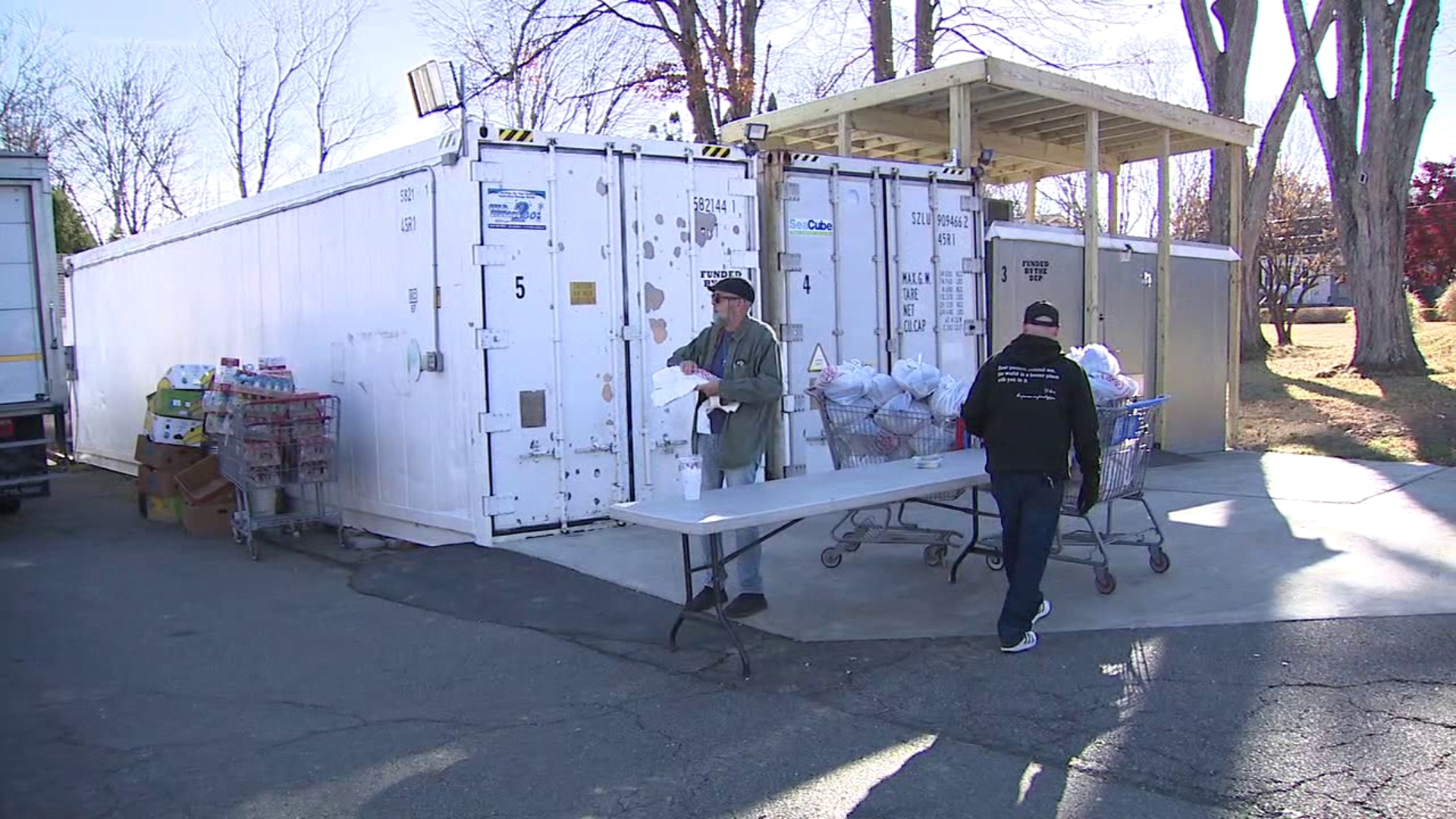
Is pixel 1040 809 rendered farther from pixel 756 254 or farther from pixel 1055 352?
pixel 756 254

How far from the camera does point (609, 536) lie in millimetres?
8836

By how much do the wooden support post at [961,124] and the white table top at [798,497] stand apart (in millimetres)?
4878

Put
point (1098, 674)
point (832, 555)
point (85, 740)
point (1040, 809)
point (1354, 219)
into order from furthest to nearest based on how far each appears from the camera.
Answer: point (1354, 219), point (832, 555), point (1098, 674), point (85, 740), point (1040, 809)

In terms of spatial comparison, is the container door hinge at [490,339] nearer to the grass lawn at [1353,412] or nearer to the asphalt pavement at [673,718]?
the asphalt pavement at [673,718]

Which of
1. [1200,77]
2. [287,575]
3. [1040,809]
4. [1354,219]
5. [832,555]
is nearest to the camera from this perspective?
[1040,809]

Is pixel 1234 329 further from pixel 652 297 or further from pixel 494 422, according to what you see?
pixel 494 422

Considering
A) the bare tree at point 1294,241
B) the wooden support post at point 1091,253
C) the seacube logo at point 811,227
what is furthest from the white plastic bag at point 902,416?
the bare tree at point 1294,241

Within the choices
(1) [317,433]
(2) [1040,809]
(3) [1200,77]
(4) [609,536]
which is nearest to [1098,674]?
(2) [1040,809]

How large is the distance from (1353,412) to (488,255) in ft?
38.6

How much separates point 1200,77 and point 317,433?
54.3 feet

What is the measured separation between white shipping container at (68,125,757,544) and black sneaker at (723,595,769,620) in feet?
8.54

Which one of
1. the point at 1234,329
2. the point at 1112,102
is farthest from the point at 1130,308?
the point at 1112,102

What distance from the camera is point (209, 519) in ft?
33.4

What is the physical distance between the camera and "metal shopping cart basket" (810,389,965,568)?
7359mm
